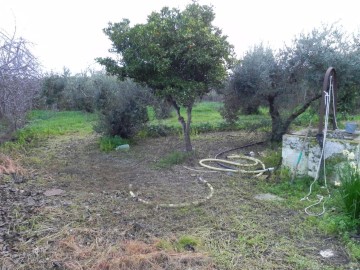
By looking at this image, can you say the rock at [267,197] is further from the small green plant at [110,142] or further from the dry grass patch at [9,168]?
the small green plant at [110,142]

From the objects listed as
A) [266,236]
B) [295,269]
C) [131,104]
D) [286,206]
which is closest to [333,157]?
[286,206]

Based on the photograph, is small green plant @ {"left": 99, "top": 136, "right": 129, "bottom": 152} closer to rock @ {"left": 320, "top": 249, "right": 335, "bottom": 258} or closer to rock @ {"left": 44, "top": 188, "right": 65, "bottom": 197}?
rock @ {"left": 44, "top": 188, "right": 65, "bottom": 197}

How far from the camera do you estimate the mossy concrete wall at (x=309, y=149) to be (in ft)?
14.4

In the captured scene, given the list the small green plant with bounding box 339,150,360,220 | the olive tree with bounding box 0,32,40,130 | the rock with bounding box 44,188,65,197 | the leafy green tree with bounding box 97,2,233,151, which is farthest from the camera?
the leafy green tree with bounding box 97,2,233,151

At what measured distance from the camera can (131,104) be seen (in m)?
8.11

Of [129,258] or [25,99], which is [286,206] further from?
[25,99]

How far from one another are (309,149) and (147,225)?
273 cm

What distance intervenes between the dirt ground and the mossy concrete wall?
2.16 feet

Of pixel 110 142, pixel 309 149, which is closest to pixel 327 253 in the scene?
pixel 309 149

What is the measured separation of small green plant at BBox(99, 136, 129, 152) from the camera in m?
7.39

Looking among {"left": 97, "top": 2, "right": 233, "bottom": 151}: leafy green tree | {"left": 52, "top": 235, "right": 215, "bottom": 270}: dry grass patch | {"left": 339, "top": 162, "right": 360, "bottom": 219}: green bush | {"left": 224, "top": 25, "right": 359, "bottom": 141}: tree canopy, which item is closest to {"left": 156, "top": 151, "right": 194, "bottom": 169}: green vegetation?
{"left": 97, "top": 2, "right": 233, "bottom": 151}: leafy green tree

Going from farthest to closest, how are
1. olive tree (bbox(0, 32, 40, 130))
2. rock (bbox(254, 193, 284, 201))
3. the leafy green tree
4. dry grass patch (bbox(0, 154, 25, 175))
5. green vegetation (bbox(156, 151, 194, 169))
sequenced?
1. green vegetation (bbox(156, 151, 194, 169))
2. the leafy green tree
3. dry grass patch (bbox(0, 154, 25, 175))
4. olive tree (bbox(0, 32, 40, 130))
5. rock (bbox(254, 193, 284, 201))

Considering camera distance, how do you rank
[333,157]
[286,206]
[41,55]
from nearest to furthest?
[286,206]
[333,157]
[41,55]

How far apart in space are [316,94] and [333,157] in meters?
2.63
